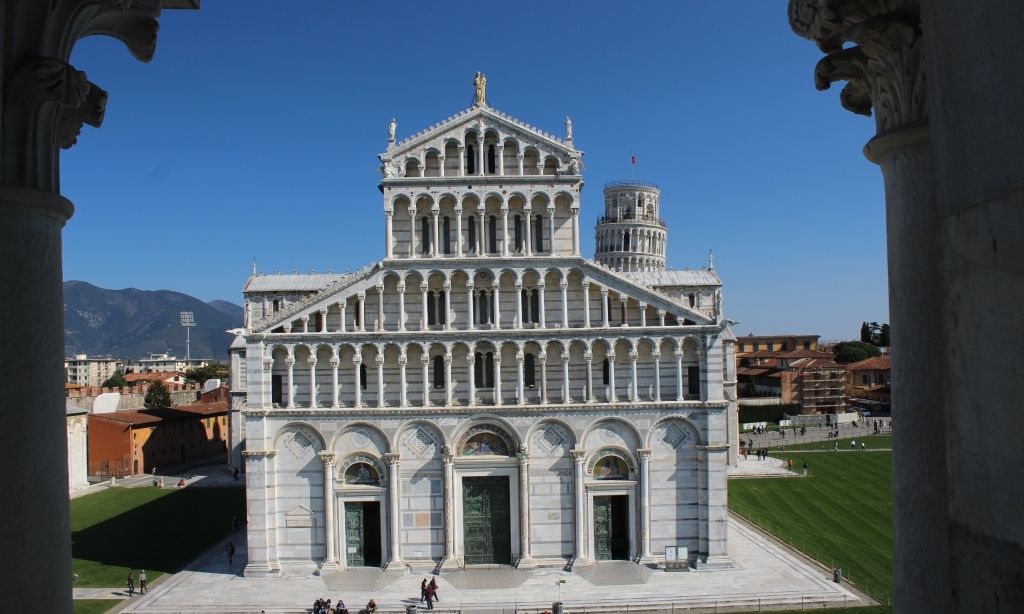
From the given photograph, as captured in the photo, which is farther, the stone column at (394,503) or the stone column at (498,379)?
the stone column at (498,379)

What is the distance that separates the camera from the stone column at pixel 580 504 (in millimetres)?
28172

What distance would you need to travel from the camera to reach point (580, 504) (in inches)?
1111

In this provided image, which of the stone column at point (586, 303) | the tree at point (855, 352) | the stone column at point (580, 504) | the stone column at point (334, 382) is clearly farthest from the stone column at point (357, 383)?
the tree at point (855, 352)

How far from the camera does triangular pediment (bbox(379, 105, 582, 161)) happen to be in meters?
29.2

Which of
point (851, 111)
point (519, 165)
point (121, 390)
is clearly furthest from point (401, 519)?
point (121, 390)

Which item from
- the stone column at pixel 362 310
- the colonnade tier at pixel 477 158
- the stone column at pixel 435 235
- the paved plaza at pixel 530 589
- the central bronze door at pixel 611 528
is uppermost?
the colonnade tier at pixel 477 158

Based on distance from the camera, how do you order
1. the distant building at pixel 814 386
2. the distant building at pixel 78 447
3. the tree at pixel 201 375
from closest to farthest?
the distant building at pixel 78 447
the distant building at pixel 814 386
the tree at pixel 201 375

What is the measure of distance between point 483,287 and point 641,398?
810cm

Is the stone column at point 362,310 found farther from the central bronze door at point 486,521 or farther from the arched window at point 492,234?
the central bronze door at point 486,521

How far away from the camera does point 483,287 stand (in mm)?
29516

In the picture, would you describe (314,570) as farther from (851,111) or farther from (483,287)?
(851,111)

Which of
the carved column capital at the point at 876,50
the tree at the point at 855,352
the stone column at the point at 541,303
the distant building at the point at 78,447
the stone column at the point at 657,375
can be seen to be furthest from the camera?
the tree at the point at 855,352

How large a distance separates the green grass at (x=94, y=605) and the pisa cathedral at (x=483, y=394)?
4997 millimetres

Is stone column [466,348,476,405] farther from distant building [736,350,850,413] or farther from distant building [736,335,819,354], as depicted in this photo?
distant building [736,335,819,354]
